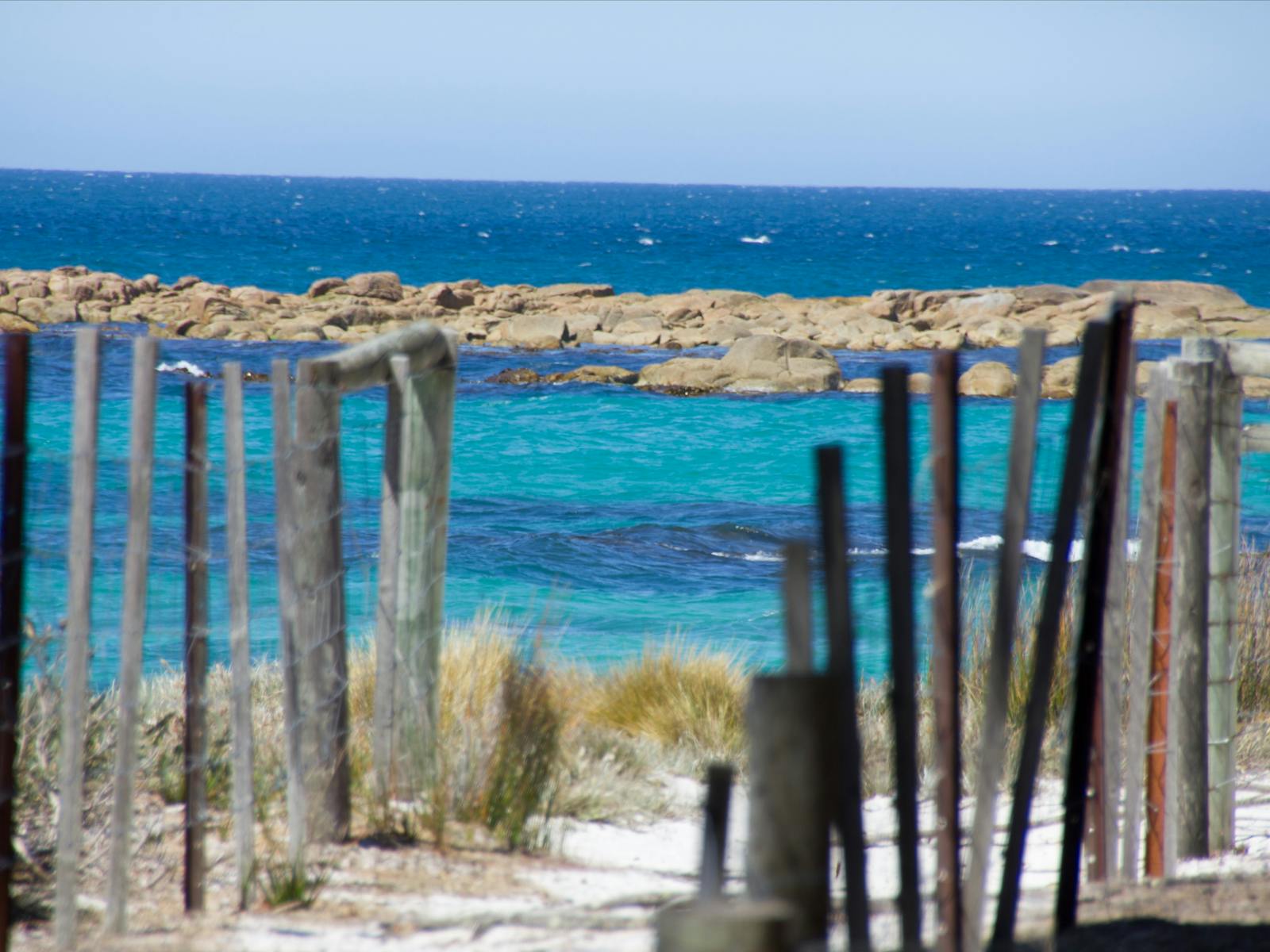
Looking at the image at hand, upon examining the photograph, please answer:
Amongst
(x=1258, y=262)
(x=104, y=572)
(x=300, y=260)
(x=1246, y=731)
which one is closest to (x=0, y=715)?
(x=1246, y=731)

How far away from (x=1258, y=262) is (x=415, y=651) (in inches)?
2483

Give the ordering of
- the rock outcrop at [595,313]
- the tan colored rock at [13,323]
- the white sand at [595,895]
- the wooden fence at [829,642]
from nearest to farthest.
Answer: the wooden fence at [829,642] < the white sand at [595,895] < the tan colored rock at [13,323] < the rock outcrop at [595,313]

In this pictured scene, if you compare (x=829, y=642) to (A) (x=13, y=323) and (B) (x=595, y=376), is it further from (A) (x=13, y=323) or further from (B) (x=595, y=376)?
(A) (x=13, y=323)

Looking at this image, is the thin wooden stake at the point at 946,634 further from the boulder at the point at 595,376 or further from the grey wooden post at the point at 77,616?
the boulder at the point at 595,376

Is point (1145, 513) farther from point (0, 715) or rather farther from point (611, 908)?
point (0, 715)

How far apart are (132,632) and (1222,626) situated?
10.7ft

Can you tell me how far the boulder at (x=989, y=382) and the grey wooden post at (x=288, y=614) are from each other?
19.2m

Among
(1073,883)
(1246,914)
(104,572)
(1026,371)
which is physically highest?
(1026,371)

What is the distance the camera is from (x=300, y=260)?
52.0 metres

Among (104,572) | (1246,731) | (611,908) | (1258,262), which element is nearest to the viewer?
(611,908)

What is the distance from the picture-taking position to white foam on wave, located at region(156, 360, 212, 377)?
21188 mm

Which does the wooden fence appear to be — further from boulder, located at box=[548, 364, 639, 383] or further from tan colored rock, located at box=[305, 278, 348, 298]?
tan colored rock, located at box=[305, 278, 348, 298]

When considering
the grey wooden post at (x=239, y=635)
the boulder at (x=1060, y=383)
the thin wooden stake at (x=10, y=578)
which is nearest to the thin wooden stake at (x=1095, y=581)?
the grey wooden post at (x=239, y=635)

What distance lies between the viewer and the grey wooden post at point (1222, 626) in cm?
414
